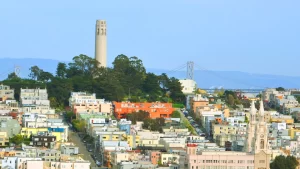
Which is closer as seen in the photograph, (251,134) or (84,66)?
(251,134)

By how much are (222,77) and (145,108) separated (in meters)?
63.1

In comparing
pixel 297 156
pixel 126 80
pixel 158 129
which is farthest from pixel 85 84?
pixel 297 156

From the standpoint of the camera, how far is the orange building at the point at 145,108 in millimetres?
63594

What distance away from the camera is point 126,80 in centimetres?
6912

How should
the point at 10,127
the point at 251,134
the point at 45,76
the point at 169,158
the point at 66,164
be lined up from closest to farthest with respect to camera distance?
the point at 66,164 < the point at 251,134 < the point at 169,158 < the point at 10,127 < the point at 45,76

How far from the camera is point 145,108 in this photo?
210 ft

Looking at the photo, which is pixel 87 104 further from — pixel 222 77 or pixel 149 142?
pixel 222 77

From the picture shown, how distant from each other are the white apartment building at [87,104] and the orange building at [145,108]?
51 centimetres

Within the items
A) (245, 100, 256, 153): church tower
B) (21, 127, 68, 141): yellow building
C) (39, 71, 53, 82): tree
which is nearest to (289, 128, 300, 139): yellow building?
(245, 100, 256, 153): church tower

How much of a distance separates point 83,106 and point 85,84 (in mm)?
4660

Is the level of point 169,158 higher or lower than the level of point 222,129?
lower

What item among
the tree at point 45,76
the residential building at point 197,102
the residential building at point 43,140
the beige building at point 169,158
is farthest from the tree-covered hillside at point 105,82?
the beige building at point 169,158

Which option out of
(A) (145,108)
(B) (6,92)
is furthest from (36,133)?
(B) (6,92)

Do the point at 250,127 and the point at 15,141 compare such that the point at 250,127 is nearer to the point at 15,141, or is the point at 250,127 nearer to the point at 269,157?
the point at 269,157
